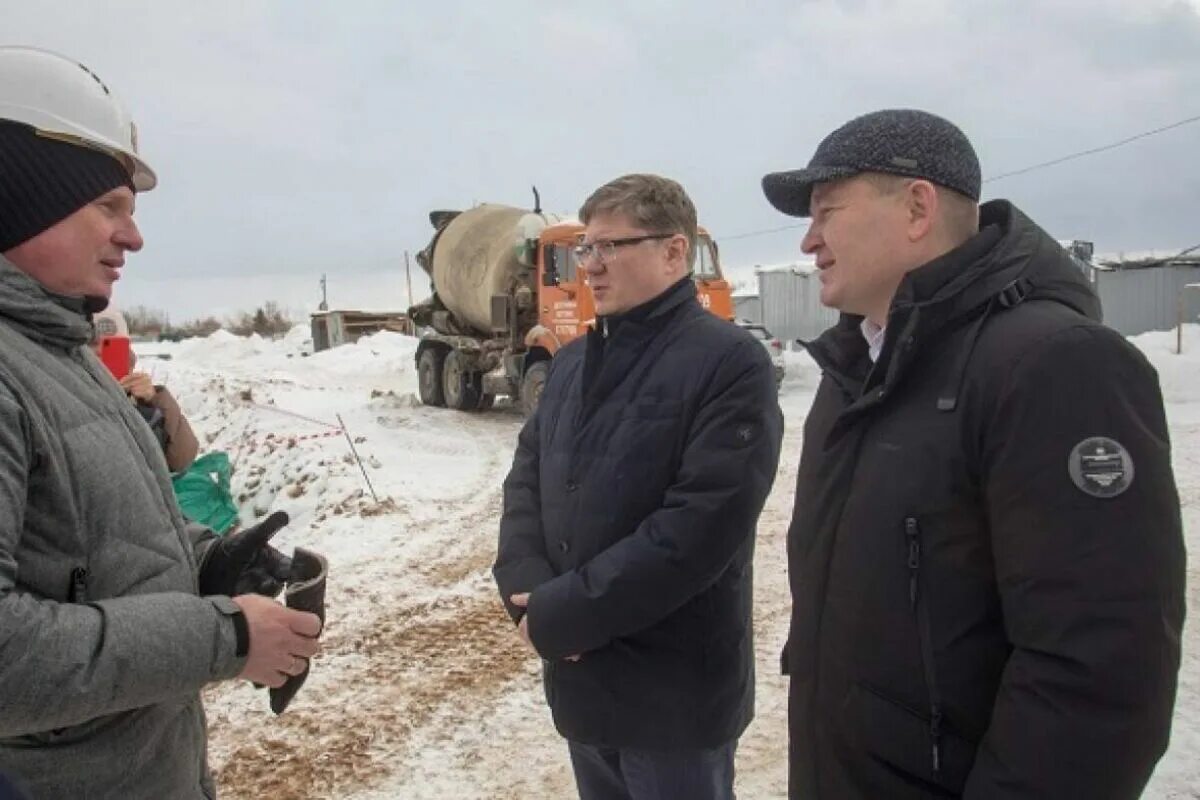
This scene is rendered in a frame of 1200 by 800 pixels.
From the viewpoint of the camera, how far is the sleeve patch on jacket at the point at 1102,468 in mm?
1317

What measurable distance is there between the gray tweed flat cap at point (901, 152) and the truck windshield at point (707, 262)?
35.7ft

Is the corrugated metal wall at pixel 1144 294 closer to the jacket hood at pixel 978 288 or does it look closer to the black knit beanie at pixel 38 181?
the jacket hood at pixel 978 288

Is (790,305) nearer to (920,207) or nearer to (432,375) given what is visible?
(432,375)

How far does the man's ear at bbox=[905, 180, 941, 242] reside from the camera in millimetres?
1693

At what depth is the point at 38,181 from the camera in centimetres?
158

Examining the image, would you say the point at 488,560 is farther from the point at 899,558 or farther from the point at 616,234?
the point at 899,558

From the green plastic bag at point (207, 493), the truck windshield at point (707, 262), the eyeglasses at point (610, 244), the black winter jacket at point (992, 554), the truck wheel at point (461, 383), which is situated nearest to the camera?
the black winter jacket at point (992, 554)

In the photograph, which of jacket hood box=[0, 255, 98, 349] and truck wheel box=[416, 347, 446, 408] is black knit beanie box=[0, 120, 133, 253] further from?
truck wheel box=[416, 347, 446, 408]

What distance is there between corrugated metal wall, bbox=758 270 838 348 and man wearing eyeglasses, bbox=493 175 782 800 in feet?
75.7

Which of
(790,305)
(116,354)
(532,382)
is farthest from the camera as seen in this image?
(790,305)

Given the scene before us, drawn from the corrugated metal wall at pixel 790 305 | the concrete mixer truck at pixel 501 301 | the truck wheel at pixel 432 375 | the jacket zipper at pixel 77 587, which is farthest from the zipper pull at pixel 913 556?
the corrugated metal wall at pixel 790 305

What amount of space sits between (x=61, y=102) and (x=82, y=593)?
917mm

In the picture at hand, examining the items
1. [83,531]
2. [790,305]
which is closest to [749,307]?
[790,305]

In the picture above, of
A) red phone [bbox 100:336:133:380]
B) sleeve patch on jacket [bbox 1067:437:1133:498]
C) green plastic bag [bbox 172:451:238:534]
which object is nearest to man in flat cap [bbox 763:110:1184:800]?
sleeve patch on jacket [bbox 1067:437:1133:498]
